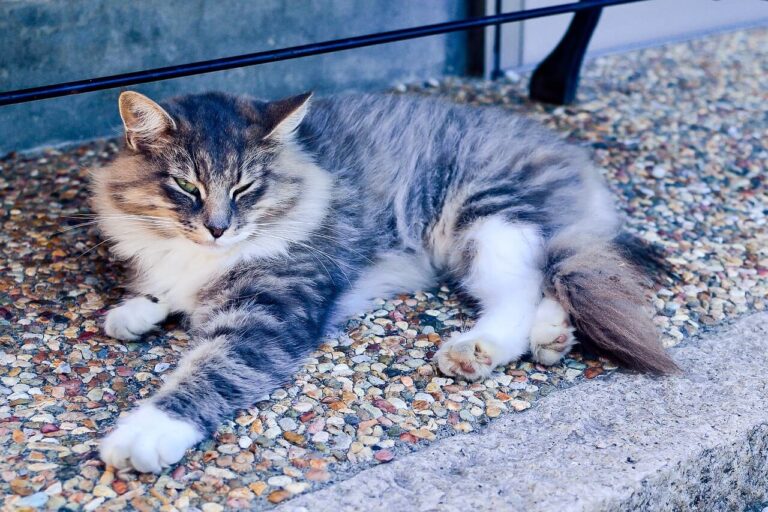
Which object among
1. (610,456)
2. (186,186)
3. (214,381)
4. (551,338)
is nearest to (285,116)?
(186,186)

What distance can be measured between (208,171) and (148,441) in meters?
0.88

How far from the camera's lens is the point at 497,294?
300cm

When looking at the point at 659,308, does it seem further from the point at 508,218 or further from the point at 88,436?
the point at 88,436

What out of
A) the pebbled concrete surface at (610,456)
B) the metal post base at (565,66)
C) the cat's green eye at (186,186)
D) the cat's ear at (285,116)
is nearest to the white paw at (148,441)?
the pebbled concrete surface at (610,456)

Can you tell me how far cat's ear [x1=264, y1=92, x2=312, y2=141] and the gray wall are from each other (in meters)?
1.60

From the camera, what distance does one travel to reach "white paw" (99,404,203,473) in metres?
2.24

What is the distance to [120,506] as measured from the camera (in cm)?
216

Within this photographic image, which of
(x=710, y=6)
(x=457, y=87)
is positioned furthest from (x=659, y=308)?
(x=710, y=6)

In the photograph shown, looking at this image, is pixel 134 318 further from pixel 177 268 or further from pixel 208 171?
pixel 208 171

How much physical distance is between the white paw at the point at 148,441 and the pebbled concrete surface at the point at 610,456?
34 centimetres

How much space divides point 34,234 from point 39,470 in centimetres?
148

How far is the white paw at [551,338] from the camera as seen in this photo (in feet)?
9.11

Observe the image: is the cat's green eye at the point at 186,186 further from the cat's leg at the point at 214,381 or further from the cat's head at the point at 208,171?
the cat's leg at the point at 214,381

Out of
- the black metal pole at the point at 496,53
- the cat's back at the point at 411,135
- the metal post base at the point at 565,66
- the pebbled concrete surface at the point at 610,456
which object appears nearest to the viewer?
the pebbled concrete surface at the point at 610,456
